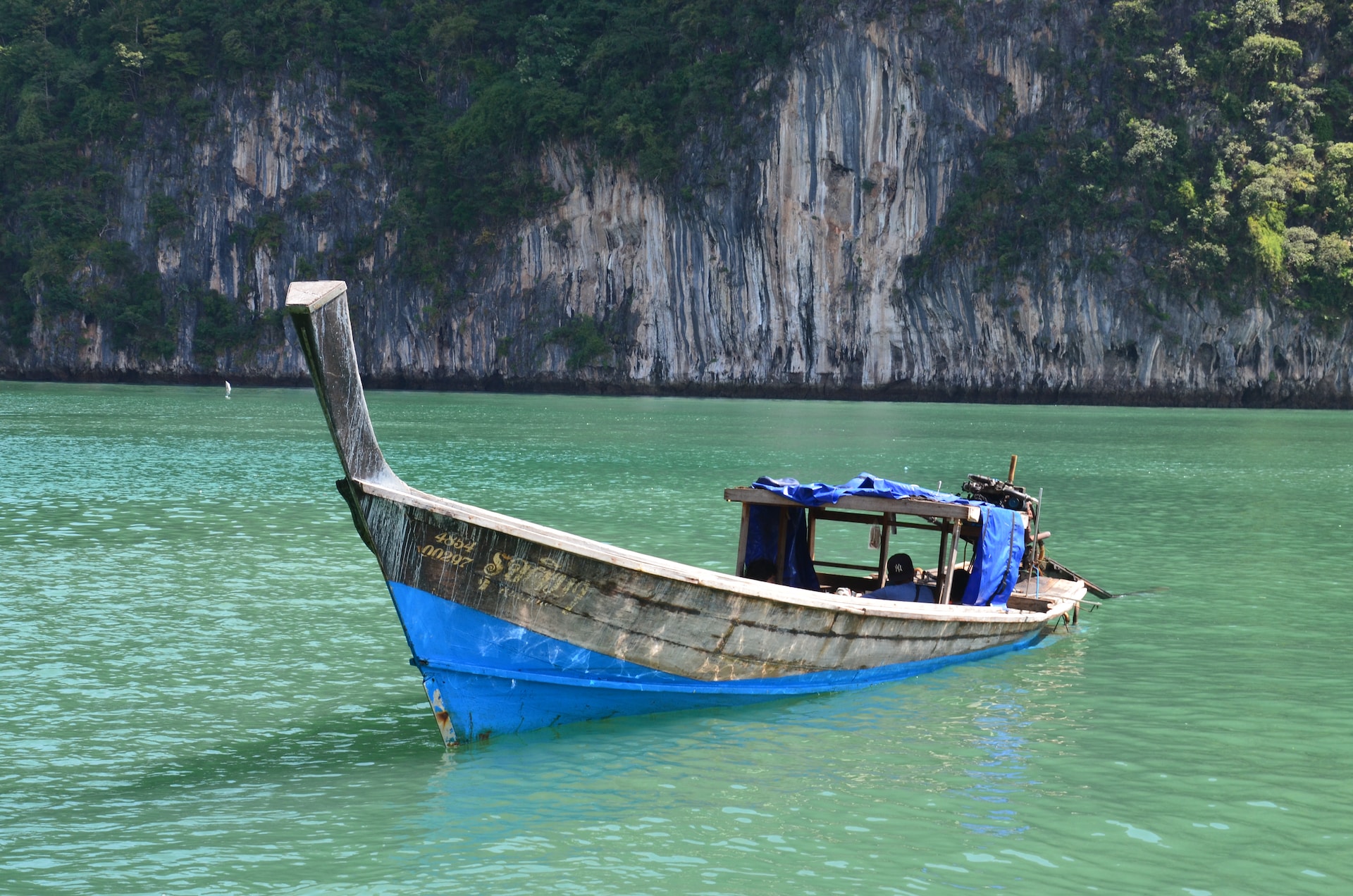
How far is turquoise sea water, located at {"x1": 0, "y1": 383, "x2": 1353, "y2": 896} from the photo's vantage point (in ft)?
22.0

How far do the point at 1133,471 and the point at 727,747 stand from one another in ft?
75.6

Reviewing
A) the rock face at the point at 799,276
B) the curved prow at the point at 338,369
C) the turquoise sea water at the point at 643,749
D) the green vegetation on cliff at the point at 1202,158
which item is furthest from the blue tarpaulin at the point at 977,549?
the rock face at the point at 799,276

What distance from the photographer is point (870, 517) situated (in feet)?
40.7

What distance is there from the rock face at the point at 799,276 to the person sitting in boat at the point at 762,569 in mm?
59590

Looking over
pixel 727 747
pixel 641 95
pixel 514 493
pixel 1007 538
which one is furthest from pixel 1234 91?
pixel 727 747

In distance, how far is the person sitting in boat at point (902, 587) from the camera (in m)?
12.0

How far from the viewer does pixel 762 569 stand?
12023 mm

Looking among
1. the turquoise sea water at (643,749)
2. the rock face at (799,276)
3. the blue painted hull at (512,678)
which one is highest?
the rock face at (799,276)

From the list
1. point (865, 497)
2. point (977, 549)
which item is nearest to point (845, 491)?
point (865, 497)

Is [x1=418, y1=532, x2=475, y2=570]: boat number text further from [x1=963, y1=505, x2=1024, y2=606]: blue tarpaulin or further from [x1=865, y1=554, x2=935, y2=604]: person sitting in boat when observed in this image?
[x1=963, y1=505, x2=1024, y2=606]: blue tarpaulin

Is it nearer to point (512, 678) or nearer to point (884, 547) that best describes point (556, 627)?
point (512, 678)

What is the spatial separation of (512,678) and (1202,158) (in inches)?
2597

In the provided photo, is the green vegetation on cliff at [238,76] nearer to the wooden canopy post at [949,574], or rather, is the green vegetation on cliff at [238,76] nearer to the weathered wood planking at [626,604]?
the wooden canopy post at [949,574]

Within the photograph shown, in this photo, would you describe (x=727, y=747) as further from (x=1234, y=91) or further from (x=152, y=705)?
(x=1234, y=91)
